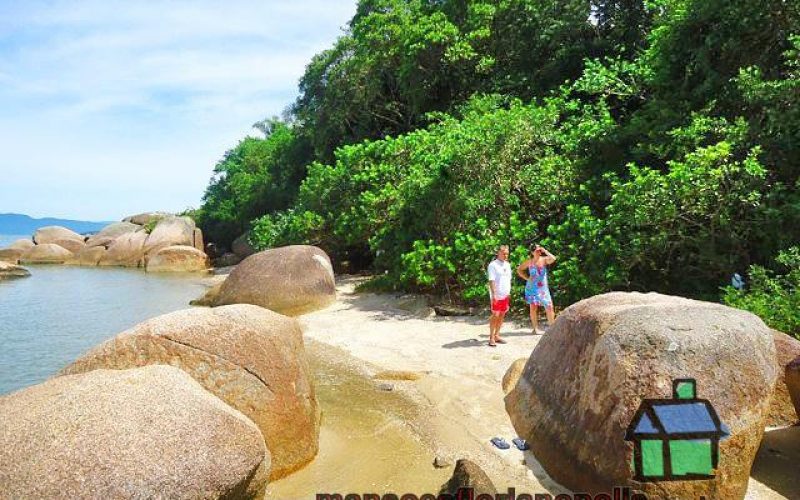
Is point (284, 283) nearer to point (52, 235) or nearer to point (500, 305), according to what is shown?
point (500, 305)

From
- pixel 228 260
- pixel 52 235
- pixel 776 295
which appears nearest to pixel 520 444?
pixel 776 295

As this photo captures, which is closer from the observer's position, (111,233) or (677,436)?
(677,436)

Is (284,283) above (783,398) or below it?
above

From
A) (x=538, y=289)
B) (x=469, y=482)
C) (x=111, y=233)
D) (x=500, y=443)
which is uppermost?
(x=111, y=233)

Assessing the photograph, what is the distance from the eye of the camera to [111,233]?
123 ft

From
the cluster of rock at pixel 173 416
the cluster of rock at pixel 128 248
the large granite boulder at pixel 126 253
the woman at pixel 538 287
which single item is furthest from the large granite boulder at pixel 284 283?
the large granite boulder at pixel 126 253

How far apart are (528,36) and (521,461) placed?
15583 mm

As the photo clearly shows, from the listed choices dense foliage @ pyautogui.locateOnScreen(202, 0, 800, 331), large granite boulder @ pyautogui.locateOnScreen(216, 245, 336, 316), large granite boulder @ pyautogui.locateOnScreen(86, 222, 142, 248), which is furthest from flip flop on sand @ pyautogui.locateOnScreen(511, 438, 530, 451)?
large granite boulder @ pyautogui.locateOnScreen(86, 222, 142, 248)

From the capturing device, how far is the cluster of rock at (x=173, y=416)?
136 inches

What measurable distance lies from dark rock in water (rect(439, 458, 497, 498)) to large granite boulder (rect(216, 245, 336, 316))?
9472 mm

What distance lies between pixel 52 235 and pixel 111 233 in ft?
15.1

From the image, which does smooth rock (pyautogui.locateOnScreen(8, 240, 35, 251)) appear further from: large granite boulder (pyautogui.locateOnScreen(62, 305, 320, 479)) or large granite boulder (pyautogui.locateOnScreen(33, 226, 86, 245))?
large granite boulder (pyautogui.locateOnScreen(62, 305, 320, 479))

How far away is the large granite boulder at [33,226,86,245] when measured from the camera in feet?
125

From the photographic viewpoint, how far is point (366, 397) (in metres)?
7.57
